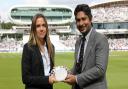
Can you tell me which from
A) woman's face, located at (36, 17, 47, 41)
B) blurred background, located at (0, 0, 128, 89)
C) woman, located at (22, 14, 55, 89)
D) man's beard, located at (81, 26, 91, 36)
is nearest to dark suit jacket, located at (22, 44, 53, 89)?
woman, located at (22, 14, 55, 89)

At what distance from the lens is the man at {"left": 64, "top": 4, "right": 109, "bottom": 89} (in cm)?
504

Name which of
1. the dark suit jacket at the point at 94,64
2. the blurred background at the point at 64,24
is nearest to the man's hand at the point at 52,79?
the dark suit jacket at the point at 94,64

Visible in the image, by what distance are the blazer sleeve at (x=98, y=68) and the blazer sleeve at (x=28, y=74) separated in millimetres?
546

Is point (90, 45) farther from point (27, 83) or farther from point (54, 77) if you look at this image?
point (27, 83)

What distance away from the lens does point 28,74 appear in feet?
18.0

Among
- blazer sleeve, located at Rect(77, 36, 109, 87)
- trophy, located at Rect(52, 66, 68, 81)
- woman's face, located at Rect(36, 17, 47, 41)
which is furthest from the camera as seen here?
woman's face, located at Rect(36, 17, 47, 41)

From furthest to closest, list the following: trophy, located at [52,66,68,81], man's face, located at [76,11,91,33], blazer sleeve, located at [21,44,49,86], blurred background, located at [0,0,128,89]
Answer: blurred background, located at [0,0,128,89], blazer sleeve, located at [21,44,49,86], man's face, located at [76,11,91,33], trophy, located at [52,66,68,81]

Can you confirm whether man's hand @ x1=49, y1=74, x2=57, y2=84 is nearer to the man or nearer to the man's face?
the man

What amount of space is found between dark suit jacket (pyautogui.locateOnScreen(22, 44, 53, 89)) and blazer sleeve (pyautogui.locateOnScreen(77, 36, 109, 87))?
0.61 metres

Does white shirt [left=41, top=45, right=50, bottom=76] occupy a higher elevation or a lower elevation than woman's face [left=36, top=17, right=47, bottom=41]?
lower

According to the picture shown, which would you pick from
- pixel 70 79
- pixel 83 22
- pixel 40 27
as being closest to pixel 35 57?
pixel 40 27

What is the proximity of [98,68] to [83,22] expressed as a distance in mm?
597

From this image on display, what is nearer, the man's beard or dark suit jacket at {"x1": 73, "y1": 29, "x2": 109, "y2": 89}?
dark suit jacket at {"x1": 73, "y1": 29, "x2": 109, "y2": 89}

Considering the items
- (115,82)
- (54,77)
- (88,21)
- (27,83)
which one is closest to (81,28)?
(88,21)
